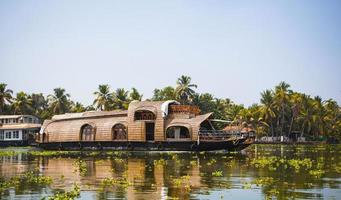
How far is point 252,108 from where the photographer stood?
2980 inches

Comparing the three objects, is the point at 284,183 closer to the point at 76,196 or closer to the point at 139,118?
the point at 76,196

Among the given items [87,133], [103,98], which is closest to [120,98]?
[103,98]

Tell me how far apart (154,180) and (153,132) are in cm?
2617

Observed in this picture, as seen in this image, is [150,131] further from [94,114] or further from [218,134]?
[218,134]

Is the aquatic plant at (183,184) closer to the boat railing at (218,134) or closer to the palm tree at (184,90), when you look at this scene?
the boat railing at (218,134)

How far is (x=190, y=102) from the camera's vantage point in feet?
235

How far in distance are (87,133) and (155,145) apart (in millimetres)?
7546

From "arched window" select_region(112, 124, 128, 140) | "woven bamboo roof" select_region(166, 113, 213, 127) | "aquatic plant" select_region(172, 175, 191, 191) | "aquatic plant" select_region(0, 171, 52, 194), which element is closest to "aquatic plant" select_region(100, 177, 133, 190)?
"aquatic plant" select_region(172, 175, 191, 191)

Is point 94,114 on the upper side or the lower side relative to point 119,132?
upper

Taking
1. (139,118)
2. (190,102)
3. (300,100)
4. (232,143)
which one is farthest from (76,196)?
(300,100)

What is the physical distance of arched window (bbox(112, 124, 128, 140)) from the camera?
42750 millimetres

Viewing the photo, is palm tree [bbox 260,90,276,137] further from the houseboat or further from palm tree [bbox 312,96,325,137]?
the houseboat

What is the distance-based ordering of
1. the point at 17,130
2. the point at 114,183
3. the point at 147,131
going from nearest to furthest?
1. the point at 114,183
2. the point at 147,131
3. the point at 17,130

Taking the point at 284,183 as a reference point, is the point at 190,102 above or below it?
above
